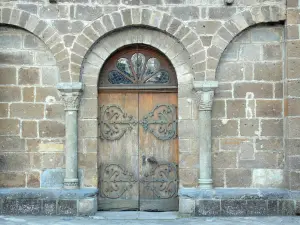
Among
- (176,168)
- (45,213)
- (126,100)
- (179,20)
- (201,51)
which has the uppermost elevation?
(179,20)

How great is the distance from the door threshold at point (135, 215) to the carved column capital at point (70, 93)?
1.86m

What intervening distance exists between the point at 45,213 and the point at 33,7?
11.3 ft

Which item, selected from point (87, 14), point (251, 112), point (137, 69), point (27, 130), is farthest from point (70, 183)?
point (251, 112)

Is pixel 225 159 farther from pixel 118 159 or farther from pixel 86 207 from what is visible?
pixel 86 207

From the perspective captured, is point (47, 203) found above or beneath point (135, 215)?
above

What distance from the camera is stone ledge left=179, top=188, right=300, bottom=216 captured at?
8227mm

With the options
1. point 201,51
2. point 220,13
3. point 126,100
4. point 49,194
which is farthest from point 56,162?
point 220,13

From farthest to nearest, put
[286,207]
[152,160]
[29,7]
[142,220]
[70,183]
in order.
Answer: [152,160]
[29,7]
[70,183]
[286,207]
[142,220]

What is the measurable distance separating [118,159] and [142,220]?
1.25m

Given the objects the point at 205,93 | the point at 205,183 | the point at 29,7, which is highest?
the point at 29,7

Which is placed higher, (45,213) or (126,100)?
(126,100)

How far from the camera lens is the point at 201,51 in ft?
27.8

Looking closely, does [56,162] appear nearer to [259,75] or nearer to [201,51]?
[201,51]

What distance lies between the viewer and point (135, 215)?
845 centimetres
